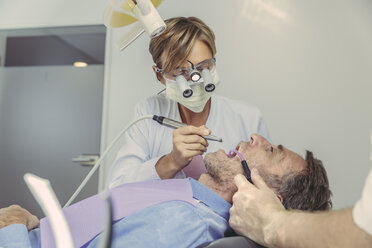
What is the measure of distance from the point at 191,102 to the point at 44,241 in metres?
0.79

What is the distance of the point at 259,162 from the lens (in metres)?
1.35

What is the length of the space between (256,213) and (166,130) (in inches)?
33.3

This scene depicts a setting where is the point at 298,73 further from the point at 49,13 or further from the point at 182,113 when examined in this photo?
the point at 49,13

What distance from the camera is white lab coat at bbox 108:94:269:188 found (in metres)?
1.65

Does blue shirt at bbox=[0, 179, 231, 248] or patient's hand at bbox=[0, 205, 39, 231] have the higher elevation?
blue shirt at bbox=[0, 179, 231, 248]

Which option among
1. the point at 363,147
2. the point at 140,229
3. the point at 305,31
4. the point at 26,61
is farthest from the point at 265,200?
the point at 26,61

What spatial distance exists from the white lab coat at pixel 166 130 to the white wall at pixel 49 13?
4.71 ft

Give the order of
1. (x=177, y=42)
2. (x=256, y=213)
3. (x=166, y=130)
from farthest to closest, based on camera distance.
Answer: (x=166, y=130) < (x=177, y=42) < (x=256, y=213)

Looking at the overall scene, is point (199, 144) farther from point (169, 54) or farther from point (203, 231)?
point (169, 54)

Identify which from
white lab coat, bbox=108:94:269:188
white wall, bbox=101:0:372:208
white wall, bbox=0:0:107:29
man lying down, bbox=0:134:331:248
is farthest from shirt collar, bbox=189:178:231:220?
white wall, bbox=0:0:107:29

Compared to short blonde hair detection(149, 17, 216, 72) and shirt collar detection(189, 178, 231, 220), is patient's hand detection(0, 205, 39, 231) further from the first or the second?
short blonde hair detection(149, 17, 216, 72)

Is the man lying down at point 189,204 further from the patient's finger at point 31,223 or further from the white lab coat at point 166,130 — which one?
the white lab coat at point 166,130

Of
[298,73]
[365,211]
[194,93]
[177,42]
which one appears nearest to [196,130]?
[194,93]

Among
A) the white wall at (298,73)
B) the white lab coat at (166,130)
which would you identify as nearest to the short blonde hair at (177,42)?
the white lab coat at (166,130)
